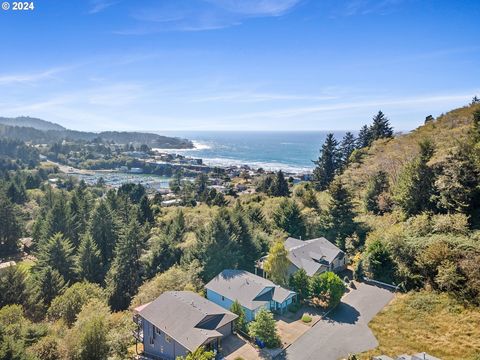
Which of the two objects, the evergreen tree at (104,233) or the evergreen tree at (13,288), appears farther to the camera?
the evergreen tree at (104,233)

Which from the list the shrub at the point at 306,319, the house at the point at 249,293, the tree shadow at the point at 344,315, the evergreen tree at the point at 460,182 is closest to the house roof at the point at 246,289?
the house at the point at 249,293

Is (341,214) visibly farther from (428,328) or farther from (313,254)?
(428,328)

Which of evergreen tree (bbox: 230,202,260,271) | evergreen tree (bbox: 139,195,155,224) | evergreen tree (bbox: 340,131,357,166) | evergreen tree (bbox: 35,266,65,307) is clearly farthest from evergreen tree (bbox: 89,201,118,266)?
evergreen tree (bbox: 340,131,357,166)

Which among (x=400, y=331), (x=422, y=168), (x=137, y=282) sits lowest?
(x=137, y=282)

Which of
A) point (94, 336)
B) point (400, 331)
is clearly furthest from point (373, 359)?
point (94, 336)

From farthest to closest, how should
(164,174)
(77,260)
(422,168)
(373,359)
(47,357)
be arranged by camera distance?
(164,174), (77,260), (422,168), (47,357), (373,359)

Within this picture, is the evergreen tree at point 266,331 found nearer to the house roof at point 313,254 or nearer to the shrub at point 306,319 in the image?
the shrub at point 306,319

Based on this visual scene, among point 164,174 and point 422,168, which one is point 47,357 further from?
point 164,174

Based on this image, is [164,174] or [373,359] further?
[164,174]
